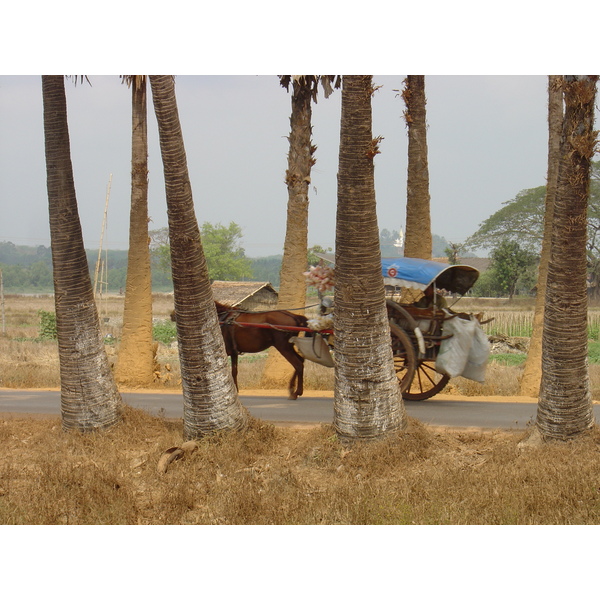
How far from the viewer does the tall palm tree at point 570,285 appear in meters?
8.17

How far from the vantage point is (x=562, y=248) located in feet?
27.5

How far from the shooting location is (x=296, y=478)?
8258 millimetres

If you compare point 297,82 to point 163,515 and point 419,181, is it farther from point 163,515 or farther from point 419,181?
point 163,515

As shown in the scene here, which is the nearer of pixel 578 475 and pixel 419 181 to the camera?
pixel 578 475

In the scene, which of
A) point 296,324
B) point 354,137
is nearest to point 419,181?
point 296,324

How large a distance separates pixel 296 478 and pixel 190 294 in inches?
106

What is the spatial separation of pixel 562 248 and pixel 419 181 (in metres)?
7.37

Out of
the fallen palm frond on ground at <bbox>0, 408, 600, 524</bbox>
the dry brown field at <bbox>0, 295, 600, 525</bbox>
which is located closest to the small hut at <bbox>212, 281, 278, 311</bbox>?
the dry brown field at <bbox>0, 295, 600, 525</bbox>

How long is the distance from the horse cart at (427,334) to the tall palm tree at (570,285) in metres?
3.40

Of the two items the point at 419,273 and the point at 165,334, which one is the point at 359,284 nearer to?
the point at 419,273

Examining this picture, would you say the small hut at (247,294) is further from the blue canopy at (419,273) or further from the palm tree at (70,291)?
the palm tree at (70,291)

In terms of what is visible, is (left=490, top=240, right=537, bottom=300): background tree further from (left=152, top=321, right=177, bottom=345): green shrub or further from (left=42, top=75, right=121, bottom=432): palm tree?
(left=42, top=75, right=121, bottom=432): palm tree

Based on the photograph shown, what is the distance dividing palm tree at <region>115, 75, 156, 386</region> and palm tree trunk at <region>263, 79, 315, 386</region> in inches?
124

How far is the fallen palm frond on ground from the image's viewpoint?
7305 mm
